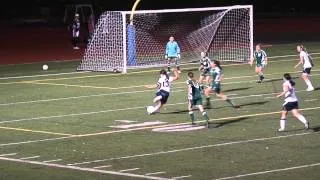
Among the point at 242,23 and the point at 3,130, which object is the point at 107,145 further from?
the point at 242,23

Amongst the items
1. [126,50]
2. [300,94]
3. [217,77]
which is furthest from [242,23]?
[217,77]

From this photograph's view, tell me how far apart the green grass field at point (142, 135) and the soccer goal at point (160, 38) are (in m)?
4.88

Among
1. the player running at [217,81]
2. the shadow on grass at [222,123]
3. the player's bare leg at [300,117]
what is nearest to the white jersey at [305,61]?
the player running at [217,81]

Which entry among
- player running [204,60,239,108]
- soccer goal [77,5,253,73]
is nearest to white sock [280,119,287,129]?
A: player running [204,60,239,108]

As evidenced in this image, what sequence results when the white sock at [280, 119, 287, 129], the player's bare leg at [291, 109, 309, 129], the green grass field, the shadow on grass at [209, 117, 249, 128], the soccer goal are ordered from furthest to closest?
1. the soccer goal
2. the shadow on grass at [209, 117, 249, 128]
3. the white sock at [280, 119, 287, 129]
4. the player's bare leg at [291, 109, 309, 129]
5. the green grass field

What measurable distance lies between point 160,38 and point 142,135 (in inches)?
1041

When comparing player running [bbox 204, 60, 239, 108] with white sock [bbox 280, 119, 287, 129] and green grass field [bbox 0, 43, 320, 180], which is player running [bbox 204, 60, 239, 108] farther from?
white sock [bbox 280, 119, 287, 129]

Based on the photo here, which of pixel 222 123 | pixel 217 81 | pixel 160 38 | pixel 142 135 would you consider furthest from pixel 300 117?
pixel 160 38

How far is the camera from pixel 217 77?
1008 inches

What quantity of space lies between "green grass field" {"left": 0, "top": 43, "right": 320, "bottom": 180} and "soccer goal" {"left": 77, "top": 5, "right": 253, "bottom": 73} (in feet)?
16.0

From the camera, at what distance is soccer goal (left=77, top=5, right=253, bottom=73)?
128ft

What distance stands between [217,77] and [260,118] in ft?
8.42

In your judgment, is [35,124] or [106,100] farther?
[106,100]

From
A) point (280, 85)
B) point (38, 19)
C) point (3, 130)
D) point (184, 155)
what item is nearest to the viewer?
point (184, 155)
